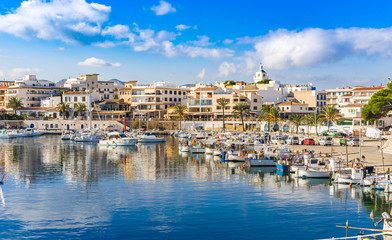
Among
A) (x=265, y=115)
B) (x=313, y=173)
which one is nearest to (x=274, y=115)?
(x=265, y=115)

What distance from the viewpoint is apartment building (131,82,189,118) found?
501 ft

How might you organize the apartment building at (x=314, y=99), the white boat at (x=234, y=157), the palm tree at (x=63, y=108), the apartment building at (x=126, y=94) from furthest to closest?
the apartment building at (x=126, y=94) → the apartment building at (x=314, y=99) → the palm tree at (x=63, y=108) → the white boat at (x=234, y=157)

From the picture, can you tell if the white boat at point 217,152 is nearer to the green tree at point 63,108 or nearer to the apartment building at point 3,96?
the green tree at point 63,108

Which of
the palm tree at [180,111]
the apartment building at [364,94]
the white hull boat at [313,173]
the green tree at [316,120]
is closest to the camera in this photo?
the white hull boat at [313,173]

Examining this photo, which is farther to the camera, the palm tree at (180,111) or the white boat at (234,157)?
the palm tree at (180,111)

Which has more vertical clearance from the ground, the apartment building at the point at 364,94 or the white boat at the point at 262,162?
the apartment building at the point at 364,94

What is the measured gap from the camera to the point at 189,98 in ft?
483

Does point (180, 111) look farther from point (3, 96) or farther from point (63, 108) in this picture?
point (3, 96)

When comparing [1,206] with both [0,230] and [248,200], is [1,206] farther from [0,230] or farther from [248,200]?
[248,200]

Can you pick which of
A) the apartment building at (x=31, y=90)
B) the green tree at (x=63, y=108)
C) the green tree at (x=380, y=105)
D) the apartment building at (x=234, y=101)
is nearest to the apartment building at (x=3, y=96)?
the apartment building at (x=31, y=90)

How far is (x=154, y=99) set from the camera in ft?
510

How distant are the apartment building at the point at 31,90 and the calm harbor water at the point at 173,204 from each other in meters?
113

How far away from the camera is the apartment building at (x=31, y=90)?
164 metres

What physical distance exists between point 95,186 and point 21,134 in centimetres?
9001
